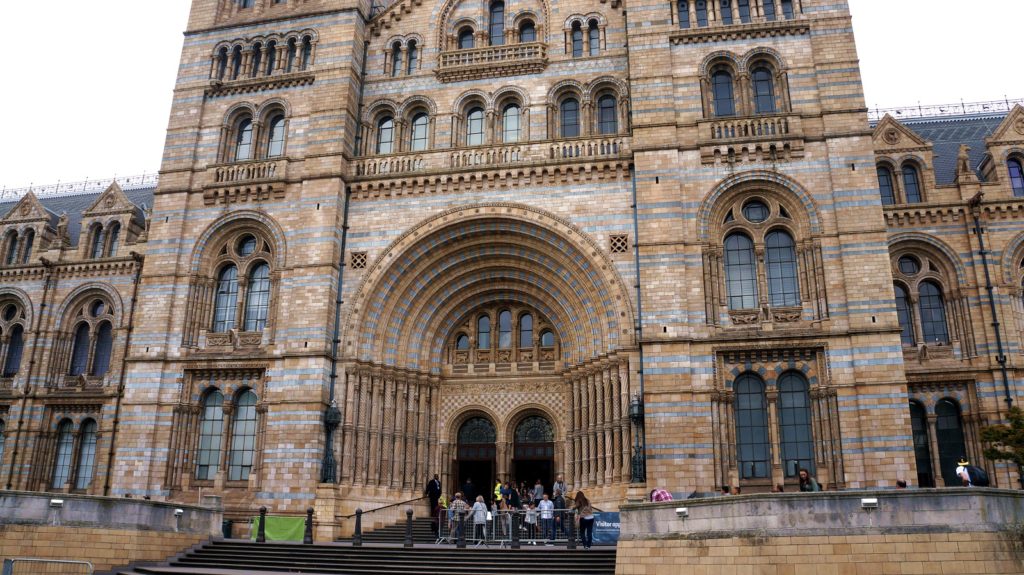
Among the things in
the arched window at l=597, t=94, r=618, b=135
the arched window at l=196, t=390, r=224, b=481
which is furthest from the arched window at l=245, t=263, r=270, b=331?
the arched window at l=597, t=94, r=618, b=135

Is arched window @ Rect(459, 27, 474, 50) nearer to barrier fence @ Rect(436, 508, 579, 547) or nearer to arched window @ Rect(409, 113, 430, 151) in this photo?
arched window @ Rect(409, 113, 430, 151)

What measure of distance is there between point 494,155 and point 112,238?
68.5 feet

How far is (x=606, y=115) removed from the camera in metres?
29.5

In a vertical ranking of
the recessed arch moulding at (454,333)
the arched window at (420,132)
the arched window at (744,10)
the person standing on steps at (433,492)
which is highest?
the arched window at (744,10)

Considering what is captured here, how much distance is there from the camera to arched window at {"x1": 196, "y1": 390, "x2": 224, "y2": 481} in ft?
92.1

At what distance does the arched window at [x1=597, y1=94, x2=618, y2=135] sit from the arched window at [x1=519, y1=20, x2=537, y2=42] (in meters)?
3.99

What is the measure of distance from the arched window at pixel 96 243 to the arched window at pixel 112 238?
0.38 metres

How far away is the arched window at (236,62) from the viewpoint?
32312 millimetres

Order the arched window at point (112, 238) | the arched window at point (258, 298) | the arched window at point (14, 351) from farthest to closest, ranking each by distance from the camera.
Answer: the arched window at point (112, 238) → the arched window at point (14, 351) → the arched window at point (258, 298)

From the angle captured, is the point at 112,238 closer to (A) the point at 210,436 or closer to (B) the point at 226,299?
(B) the point at 226,299

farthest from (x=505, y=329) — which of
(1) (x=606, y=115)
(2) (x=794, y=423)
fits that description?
(2) (x=794, y=423)

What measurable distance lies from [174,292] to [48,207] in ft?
69.2

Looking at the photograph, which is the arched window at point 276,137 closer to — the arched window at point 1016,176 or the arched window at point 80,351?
the arched window at point 80,351

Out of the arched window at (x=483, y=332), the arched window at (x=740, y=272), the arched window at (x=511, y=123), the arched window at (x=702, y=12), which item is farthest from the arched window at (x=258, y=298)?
the arched window at (x=702, y=12)
